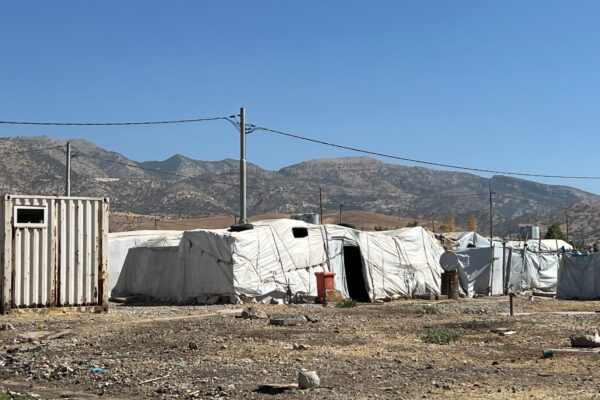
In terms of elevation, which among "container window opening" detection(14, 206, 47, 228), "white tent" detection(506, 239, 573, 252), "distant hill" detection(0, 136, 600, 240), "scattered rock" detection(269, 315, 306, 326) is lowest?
"scattered rock" detection(269, 315, 306, 326)

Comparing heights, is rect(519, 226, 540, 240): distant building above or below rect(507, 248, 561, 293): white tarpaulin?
above

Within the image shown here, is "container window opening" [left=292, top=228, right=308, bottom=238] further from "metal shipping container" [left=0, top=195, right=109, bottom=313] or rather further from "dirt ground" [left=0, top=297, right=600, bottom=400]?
"dirt ground" [left=0, top=297, right=600, bottom=400]

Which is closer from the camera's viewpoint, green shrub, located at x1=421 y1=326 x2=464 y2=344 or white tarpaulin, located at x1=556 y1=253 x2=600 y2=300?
green shrub, located at x1=421 y1=326 x2=464 y2=344

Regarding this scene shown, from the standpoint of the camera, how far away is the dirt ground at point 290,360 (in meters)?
10.0

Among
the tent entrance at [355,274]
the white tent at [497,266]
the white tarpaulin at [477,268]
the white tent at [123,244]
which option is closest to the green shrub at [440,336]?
the tent entrance at [355,274]

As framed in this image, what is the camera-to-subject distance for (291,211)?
132m

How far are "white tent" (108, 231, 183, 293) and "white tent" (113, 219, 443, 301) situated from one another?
454 millimetres

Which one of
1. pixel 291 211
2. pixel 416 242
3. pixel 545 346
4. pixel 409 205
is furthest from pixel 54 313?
pixel 409 205

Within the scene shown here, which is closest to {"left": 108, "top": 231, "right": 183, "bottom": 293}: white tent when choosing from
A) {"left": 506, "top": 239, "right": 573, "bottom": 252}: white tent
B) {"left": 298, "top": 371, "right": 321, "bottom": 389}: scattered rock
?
{"left": 506, "top": 239, "right": 573, "bottom": 252}: white tent

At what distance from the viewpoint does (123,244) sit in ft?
112

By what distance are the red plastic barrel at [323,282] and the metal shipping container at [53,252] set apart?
8.20 meters

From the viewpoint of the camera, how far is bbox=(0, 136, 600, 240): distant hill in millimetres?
105812

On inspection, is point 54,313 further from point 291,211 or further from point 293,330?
point 291,211

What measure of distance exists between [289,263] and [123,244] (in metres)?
8.29
